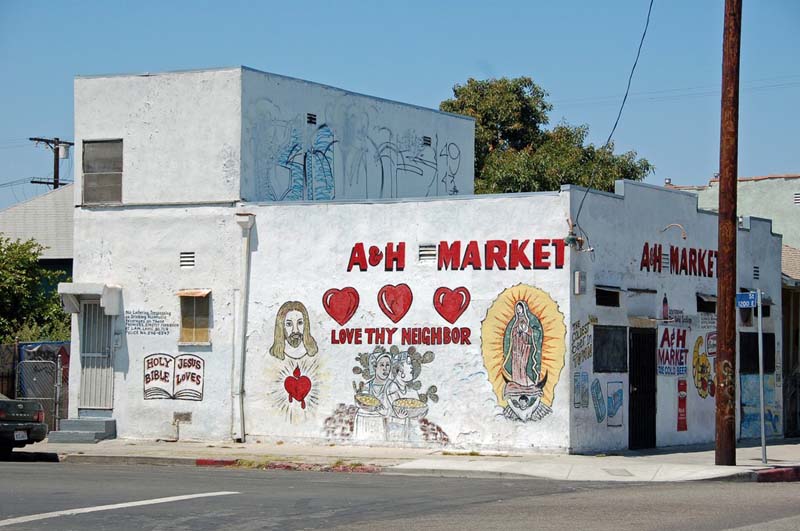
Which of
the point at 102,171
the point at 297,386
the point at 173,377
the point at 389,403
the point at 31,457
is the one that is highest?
the point at 102,171

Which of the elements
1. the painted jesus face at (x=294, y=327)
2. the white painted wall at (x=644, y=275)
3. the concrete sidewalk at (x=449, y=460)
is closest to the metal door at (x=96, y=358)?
the concrete sidewalk at (x=449, y=460)

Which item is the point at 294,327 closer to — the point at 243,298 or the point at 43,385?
the point at 243,298

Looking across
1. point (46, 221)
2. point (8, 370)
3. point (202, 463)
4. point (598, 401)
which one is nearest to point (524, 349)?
point (598, 401)

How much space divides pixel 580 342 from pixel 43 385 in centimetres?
1238

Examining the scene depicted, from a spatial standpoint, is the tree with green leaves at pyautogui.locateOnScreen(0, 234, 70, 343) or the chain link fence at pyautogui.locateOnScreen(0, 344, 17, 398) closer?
the chain link fence at pyautogui.locateOnScreen(0, 344, 17, 398)

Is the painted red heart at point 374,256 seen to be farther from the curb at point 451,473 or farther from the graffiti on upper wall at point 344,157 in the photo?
the curb at point 451,473

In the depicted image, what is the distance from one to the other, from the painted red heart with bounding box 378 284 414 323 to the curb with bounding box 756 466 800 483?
7308 mm

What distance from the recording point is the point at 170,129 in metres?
25.2

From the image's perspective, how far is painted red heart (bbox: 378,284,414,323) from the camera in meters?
23.0

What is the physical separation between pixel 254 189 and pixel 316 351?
12.5 ft

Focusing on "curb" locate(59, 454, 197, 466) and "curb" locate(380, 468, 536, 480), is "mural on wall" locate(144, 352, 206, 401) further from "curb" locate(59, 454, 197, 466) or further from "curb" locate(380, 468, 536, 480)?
"curb" locate(380, 468, 536, 480)

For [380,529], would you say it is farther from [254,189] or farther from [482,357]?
[254,189]

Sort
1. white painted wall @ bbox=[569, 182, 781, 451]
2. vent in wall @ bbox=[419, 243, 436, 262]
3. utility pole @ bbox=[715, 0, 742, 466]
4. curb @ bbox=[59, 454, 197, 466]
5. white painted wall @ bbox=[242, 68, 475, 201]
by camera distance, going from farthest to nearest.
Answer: white painted wall @ bbox=[242, 68, 475, 201] < vent in wall @ bbox=[419, 243, 436, 262] < white painted wall @ bbox=[569, 182, 781, 451] < curb @ bbox=[59, 454, 197, 466] < utility pole @ bbox=[715, 0, 742, 466]

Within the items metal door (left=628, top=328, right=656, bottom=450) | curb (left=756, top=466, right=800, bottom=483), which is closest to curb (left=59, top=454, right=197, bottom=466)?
metal door (left=628, top=328, right=656, bottom=450)
